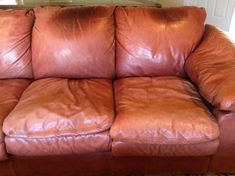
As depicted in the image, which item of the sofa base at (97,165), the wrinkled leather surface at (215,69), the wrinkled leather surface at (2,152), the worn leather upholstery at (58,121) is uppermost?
the wrinkled leather surface at (215,69)

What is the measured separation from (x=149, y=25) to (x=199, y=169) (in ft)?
3.25

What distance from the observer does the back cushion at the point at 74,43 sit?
1.66 m

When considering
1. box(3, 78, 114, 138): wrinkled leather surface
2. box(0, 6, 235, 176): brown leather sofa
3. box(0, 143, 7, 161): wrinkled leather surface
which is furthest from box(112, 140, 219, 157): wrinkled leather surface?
box(0, 143, 7, 161): wrinkled leather surface

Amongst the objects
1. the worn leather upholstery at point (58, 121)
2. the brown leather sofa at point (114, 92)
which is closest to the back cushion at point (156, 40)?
the brown leather sofa at point (114, 92)

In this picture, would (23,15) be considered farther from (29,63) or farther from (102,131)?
(102,131)

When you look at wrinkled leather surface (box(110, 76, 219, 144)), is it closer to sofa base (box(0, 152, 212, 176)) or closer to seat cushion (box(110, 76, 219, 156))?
seat cushion (box(110, 76, 219, 156))

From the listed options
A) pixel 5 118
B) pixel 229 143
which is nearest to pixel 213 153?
pixel 229 143

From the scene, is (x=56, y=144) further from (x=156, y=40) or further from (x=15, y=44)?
(x=156, y=40)

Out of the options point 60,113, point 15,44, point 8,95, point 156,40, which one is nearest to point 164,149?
point 60,113

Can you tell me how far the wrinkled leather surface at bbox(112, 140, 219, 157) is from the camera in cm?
130

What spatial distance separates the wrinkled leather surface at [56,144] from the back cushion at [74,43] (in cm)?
55

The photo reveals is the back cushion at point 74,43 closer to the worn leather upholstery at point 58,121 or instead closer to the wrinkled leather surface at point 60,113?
the wrinkled leather surface at point 60,113

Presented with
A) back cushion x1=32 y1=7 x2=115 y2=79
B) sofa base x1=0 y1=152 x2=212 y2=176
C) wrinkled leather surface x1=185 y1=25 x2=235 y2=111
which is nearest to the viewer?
wrinkled leather surface x1=185 y1=25 x2=235 y2=111

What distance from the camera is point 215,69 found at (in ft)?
4.73
